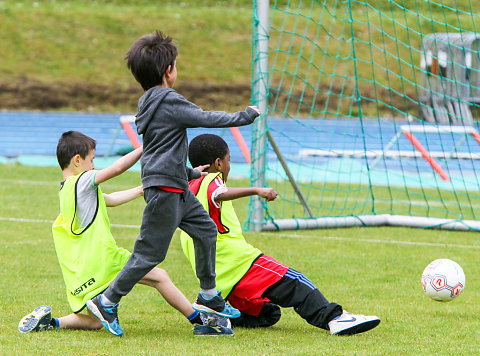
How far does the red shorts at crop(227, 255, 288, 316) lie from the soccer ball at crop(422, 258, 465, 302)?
111 cm

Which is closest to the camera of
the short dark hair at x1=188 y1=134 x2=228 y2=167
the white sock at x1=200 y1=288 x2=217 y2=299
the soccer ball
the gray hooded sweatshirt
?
the gray hooded sweatshirt

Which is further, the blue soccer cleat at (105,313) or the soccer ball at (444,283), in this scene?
the soccer ball at (444,283)

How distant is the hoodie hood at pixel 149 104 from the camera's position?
3635mm

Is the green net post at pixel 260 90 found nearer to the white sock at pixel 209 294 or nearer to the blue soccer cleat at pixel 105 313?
the white sock at pixel 209 294

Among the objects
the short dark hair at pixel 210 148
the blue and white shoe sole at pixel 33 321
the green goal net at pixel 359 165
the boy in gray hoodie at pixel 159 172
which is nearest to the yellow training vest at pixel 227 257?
the short dark hair at pixel 210 148

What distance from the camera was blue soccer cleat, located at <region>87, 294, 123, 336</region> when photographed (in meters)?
3.75

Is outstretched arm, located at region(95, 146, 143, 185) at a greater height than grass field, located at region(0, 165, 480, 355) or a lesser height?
greater

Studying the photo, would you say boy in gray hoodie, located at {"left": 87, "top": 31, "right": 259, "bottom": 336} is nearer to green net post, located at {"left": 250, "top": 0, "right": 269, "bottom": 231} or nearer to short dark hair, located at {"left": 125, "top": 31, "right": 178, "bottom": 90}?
short dark hair, located at {"left": 125, "top": 31, "right": 178, "bottom": 90}

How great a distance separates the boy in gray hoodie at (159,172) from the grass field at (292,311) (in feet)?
1.06

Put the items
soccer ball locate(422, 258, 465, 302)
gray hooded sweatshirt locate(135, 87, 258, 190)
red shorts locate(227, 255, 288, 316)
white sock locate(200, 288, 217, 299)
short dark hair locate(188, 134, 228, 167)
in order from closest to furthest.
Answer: gray hooded sweatshirt locate(135, 87, 258, 190), white sock locate(200, 288, 217, 299), red shorts locate(227, 255, 288, 316), short dark hair locate(188, 134, 228, 167), soccer ball locate(422, 258, 465, 302)

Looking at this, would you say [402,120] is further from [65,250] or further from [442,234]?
[65,250]

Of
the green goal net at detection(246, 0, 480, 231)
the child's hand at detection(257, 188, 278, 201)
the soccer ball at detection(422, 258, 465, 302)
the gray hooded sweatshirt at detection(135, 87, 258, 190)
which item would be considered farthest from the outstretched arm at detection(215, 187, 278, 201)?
the green goal net at detection(246, 0, 480, 231)

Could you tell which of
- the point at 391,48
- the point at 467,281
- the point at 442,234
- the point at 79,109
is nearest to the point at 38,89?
the point at 79,109

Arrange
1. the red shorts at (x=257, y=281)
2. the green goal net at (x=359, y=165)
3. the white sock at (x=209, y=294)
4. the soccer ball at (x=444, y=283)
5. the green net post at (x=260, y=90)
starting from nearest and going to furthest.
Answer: the white sock at (x=209, y=294), the red shorts at (x=257, y=281), the soccer ball at (x=444, y=283), the green net post at (x=260, y=90), the green goal net at (x=359, y=165)
